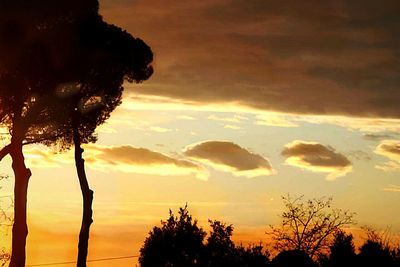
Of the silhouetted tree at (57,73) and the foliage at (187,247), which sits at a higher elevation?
the silhouetted tree at (57,73)

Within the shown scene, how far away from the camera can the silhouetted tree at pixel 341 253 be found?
56.5 meters

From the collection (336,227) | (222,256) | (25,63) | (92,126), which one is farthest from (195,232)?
(25,63)

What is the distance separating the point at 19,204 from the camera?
3847 centimetres

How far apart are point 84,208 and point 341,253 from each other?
24.5 metres

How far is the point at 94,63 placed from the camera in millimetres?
40594

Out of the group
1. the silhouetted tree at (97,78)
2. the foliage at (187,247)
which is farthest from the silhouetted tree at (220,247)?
the silhouetted tree at (97,78)

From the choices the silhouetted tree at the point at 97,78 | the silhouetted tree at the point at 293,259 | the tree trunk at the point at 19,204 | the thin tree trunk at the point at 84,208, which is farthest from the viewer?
the silhouetted tree at the point at 293,259

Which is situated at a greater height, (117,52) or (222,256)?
(117,52)

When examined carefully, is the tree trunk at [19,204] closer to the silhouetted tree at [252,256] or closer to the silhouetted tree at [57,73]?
the silhouetted tree at [57,73]

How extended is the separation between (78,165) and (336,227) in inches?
1043

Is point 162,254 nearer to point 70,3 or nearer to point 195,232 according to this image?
point 195,232

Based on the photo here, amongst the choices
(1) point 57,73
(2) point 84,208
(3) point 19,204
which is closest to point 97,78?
(1) point 57,73

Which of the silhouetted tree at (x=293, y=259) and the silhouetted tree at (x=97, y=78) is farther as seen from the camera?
the silhouetted tree at (x=293, y=259)

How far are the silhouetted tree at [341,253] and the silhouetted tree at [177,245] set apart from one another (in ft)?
29.2
